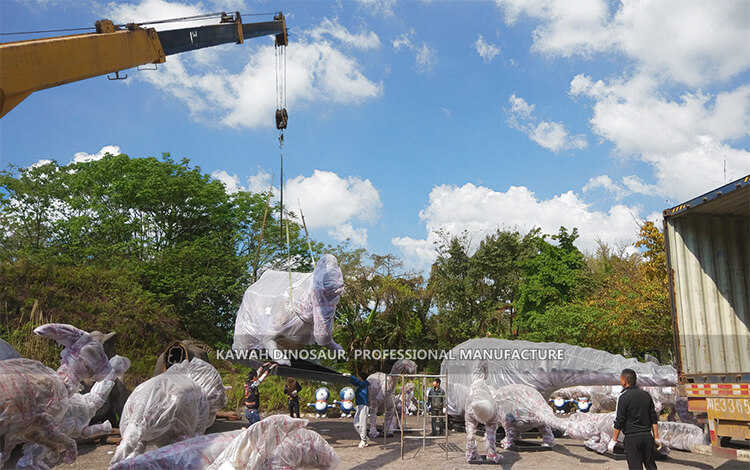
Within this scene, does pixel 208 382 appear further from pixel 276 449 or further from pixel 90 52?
pixel 90 52

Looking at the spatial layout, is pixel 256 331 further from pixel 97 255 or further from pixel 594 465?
pixel 97 255

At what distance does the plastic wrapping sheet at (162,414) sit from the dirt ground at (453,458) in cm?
276

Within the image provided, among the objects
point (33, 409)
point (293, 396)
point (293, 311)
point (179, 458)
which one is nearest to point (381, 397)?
point (293, 311)

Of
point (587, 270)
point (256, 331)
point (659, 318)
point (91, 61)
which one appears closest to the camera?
point (256, 331)

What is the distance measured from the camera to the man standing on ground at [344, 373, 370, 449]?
10.5m

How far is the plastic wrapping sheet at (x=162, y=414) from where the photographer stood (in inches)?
215

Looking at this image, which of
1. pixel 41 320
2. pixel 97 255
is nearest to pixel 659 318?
pixel 41 320

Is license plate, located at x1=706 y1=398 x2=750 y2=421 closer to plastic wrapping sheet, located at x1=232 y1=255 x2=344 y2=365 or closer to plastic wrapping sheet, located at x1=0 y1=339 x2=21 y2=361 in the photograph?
plastic wrapping sheet, located at x1=232 y1=255 x2=344 y2=365

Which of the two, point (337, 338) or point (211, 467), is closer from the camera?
point (211, 467)

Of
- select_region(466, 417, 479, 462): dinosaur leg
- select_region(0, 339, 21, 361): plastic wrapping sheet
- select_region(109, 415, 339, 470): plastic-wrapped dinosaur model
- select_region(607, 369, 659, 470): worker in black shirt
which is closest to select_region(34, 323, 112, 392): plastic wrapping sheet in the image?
select_region(0, 339, 21, 361): plastic wrapping sheet

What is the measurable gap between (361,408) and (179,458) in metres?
6.84

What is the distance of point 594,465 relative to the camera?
8.66 m

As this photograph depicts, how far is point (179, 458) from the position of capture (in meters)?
4.23

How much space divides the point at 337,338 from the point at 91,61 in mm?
17477
